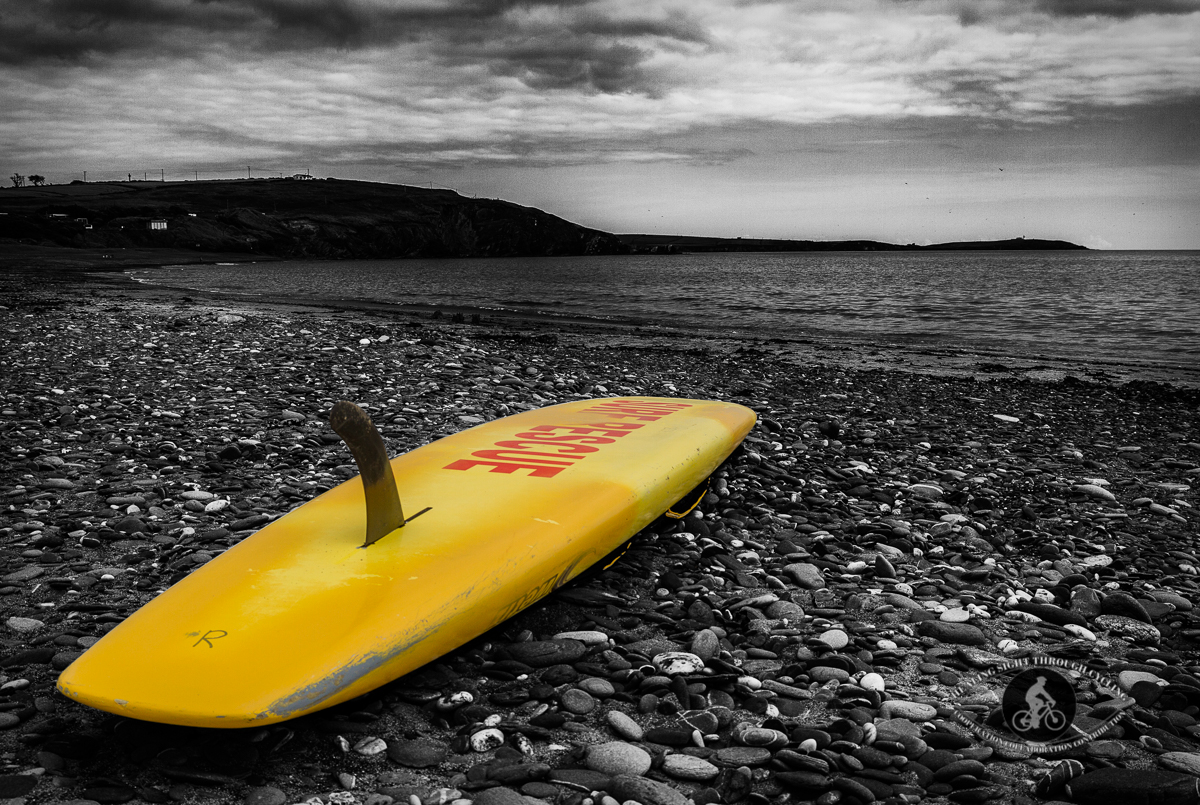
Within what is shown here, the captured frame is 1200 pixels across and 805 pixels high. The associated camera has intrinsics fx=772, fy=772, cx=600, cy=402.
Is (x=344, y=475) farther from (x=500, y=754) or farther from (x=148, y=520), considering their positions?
(x=500, y=754)

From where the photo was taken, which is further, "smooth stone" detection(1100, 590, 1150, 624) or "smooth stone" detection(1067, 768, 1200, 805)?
"smooth stone" detection(1100, 590, 1150, 624)

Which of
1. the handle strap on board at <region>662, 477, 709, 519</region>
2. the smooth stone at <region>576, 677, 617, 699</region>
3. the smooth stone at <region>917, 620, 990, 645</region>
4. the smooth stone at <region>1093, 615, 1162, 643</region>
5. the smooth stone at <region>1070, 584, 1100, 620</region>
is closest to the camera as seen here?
the smooth stone at <region>576, 677, 617, 699</region>

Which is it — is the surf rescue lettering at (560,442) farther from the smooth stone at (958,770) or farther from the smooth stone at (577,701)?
the smooth stone at (958,770)

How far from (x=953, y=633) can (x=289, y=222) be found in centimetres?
14417

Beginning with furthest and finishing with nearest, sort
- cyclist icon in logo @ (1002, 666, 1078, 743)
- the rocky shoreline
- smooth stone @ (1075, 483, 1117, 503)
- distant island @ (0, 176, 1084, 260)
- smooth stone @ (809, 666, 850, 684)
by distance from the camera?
distant island @ (0, 176, 1084, 260) → smooth stone @ (1075, 483, 1117, 503) → smooth stone @ (809, 666, 850, 684) → cyclist icon in logo @ (1002, 666, 1078, 743) → the rocky shoreline

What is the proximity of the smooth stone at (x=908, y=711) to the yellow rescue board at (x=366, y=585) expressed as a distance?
4.93ft

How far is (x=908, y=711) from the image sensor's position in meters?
2.96

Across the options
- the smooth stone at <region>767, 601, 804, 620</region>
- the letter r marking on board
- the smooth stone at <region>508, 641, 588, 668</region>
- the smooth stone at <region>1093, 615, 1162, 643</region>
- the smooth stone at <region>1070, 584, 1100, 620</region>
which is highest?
the letter r marking on board

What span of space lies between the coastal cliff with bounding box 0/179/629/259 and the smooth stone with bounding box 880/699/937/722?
89.6m

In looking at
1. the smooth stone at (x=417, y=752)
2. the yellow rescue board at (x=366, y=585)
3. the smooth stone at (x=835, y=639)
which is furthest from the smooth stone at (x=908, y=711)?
the smooth stone at (x=417, y=752)

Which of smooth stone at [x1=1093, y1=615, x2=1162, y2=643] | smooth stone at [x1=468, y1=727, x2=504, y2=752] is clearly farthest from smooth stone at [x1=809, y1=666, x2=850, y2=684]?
smooth stone at [x1=1093, y1=615, x2=1162, y2=643]

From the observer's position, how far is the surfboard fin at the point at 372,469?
10.7 feet

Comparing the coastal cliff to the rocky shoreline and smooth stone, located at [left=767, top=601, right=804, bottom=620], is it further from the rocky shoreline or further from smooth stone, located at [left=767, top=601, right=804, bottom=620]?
smooth stone, located at [left=767, top=601, right=804, bottom=620]

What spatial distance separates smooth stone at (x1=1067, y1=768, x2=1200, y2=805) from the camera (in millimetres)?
2418
